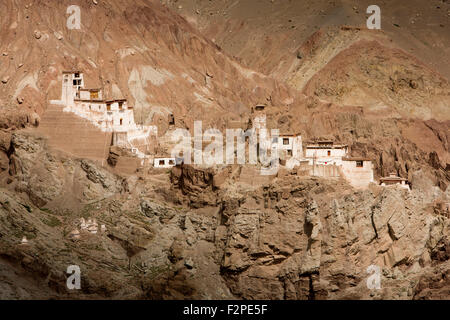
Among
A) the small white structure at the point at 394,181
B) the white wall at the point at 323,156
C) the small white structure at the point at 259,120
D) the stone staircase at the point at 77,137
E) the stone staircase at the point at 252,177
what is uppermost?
the small white structure at the point at 259,120

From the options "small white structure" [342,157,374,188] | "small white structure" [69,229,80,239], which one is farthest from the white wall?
"small white structure" [69,229,80,239]

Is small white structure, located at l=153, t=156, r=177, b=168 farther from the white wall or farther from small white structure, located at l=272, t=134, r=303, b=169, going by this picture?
the white wall

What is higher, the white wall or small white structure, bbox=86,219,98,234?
the white wall

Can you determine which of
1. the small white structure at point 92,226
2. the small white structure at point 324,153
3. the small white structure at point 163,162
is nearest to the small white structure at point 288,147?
the small white structure at point 324,153

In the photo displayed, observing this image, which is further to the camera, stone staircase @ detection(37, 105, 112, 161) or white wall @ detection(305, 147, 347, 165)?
stone staircase @ detection(37, 105, 112, 161)

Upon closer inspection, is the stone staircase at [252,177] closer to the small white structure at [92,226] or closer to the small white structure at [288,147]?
the small white structure at [288,147]

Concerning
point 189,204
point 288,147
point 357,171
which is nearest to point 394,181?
point 357,171
